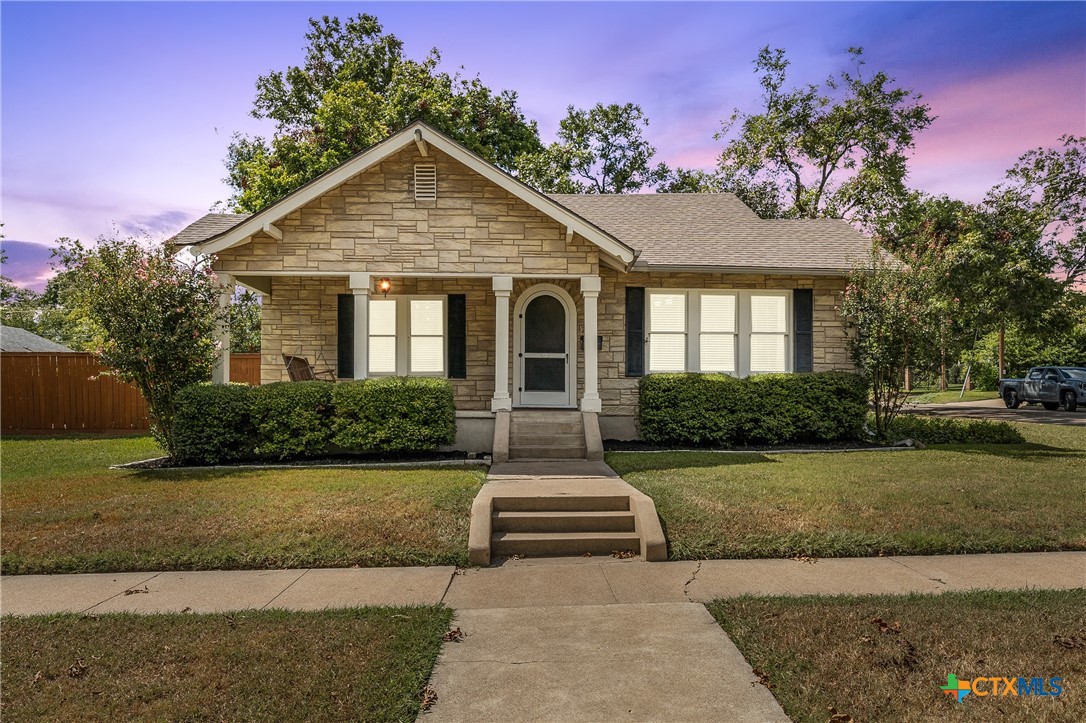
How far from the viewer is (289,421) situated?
991 cm

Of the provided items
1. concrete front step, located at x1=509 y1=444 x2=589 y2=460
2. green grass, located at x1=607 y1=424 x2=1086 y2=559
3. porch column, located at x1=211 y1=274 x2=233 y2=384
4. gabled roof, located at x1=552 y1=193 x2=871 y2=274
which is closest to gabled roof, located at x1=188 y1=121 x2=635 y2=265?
porch column, located at x1=211 y1=274 x2=233 y2=384

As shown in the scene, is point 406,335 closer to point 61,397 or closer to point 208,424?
point 208,424

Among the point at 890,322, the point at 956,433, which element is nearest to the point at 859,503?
the point at 890,322

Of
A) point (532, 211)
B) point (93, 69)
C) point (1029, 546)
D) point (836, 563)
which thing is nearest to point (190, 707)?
point (836, 563)

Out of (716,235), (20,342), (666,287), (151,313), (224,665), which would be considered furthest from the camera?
(20,342)

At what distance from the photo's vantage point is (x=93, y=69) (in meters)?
8.13

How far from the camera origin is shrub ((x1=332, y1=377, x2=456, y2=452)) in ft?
32.7

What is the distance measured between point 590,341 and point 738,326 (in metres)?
3.36

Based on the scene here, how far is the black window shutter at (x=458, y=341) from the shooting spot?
41.5 ft

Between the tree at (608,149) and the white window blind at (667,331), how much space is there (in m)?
16.0

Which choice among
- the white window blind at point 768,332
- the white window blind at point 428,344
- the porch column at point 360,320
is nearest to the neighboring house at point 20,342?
the white window blind at point 428,344

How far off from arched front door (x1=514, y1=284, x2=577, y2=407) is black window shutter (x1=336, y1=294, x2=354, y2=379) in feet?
10.9

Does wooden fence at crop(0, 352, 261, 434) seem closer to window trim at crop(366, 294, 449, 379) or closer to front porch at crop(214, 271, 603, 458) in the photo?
front porch at crop(214, 271, 603, 458)

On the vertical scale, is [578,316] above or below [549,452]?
above
